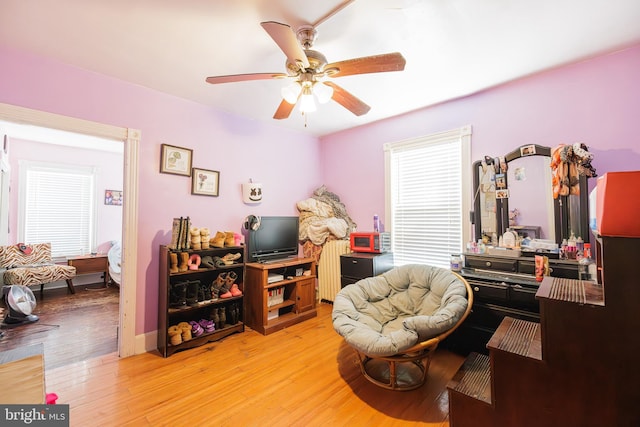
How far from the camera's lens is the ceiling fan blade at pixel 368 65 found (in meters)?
1.46

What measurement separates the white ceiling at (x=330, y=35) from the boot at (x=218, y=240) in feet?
4.89

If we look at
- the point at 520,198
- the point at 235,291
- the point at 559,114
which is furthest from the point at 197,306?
the point at 559,114

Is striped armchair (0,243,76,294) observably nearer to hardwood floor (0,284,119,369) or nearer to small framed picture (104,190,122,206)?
hardwood floor (0,284,119,369)

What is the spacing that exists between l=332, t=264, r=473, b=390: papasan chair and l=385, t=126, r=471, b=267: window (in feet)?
2.19

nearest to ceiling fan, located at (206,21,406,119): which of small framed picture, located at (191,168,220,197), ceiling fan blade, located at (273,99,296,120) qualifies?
ceiling fan blade, located at (273,99,296,120)

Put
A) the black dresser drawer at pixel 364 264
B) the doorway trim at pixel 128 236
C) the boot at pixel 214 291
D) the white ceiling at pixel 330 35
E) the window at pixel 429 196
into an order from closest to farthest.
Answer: the white ceiling at pixel 330 35
the doorway trim at pixel 128 236
the boot at pixel 214 291
the window at pixel 429 196
the black dresser drawer at pixel 364 264

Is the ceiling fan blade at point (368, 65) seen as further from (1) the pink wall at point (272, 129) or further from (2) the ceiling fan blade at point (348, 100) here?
(1) the pink wall at point (272, 129)

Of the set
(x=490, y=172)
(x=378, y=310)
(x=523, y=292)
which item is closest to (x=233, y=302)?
(x=378, y=310)

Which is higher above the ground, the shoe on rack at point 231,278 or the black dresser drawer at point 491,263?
the black dresser drawer at point 491,263

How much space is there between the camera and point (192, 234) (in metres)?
2.60

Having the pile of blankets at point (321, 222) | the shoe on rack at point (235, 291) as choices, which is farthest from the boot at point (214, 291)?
the pile of blankets at point (321, 222)

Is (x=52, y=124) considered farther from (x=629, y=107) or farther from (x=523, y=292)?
(x=629, y=107)

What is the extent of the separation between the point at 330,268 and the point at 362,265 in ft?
2.40
